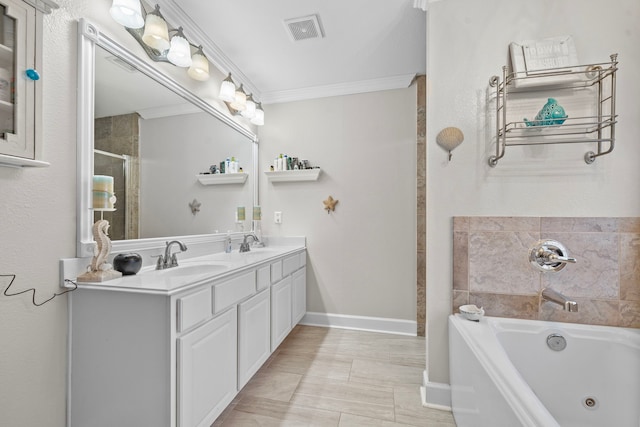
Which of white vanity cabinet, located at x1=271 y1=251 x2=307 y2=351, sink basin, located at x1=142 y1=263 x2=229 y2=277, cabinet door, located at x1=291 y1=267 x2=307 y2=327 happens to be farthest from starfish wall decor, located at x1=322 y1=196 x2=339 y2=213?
sink basin, located at x1=142 y1=263 x2=229 y2=277

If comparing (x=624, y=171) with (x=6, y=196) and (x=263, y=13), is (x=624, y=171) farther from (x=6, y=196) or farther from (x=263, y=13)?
(x=6, y=196)

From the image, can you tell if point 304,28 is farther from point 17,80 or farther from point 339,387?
A: point 339,387

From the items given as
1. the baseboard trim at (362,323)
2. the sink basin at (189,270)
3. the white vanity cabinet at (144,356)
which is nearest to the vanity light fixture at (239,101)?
the sink basin at (189,270)

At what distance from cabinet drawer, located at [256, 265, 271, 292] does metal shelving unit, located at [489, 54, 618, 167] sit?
162 cm

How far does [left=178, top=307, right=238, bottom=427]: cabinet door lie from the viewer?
3.69 ft

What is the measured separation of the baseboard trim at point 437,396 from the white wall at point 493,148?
40 mm

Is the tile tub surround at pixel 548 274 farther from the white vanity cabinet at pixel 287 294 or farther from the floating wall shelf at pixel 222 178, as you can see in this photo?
the floating wall shelf at pixel 222 178

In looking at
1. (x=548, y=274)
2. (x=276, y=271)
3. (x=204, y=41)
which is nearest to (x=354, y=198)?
(x=276, y=271)

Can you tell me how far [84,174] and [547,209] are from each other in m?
2.42

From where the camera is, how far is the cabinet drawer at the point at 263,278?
1.79 m

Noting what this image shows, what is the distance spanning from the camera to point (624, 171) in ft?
4.68

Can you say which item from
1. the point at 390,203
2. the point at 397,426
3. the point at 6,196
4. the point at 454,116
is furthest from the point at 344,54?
the point at 397,426

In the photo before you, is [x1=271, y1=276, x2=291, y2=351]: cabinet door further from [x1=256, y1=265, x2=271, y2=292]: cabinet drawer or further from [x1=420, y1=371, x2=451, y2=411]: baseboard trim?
[x1=420, y1=371, x2=451, y2=411]: baseboard trim

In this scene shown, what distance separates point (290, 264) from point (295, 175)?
948mm
